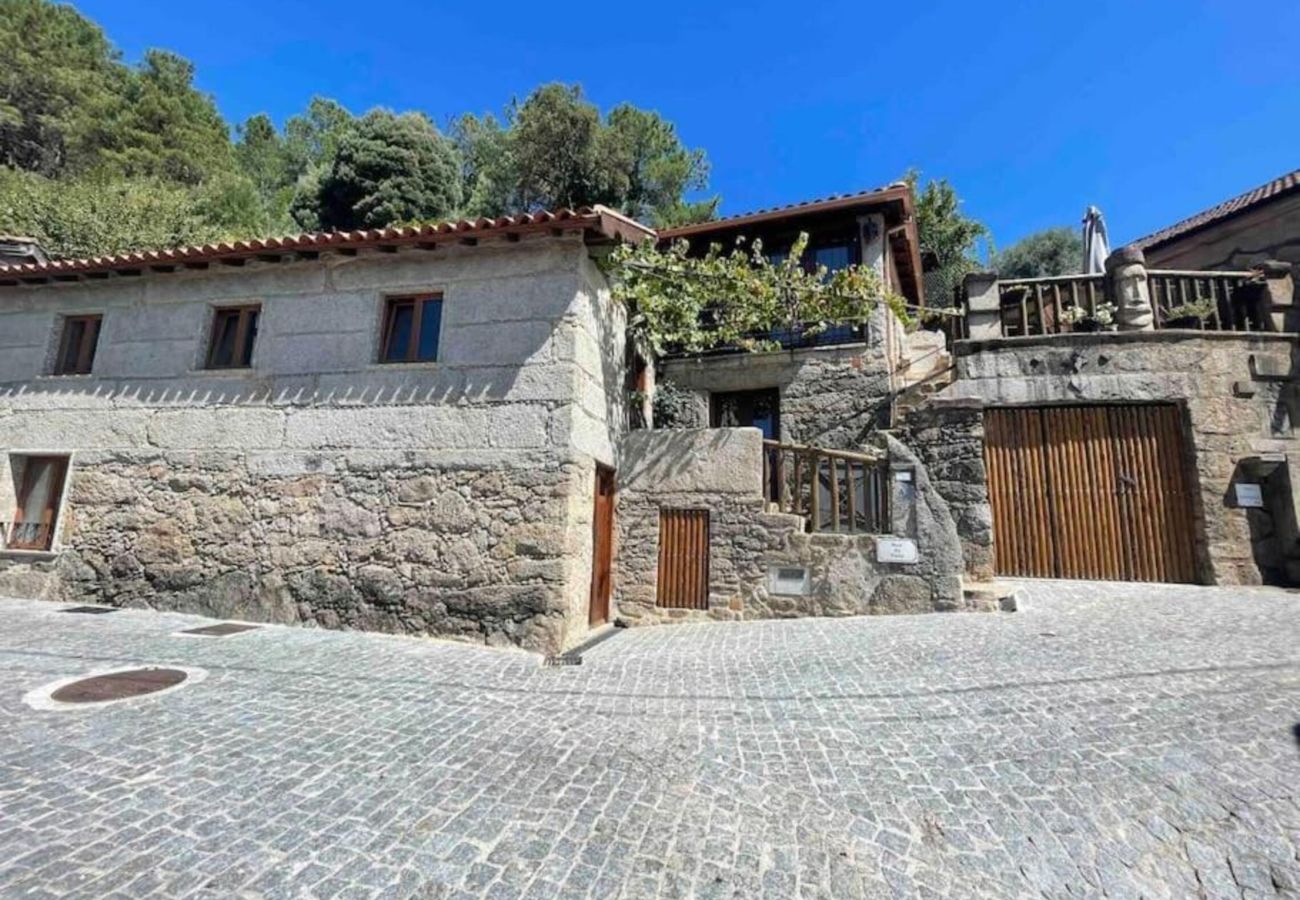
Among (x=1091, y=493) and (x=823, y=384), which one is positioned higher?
(x=823, y=384)

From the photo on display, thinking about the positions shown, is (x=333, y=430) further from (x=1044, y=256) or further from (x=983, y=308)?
(x=1044, y=256)

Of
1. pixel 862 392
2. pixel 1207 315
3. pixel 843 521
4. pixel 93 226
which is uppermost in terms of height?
pixel 93 226

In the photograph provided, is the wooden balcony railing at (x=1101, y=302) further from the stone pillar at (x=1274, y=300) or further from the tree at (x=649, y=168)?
the tree at (x=649, y=168)

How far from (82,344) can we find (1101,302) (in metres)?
15.9

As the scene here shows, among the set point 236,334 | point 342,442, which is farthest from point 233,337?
point 342,442

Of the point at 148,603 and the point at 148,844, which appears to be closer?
the point at 148,844

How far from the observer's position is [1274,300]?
8711 millimetres

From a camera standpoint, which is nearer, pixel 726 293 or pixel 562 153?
pixel 726 293

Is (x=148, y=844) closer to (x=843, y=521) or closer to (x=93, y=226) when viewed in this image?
(x=843, y=521)

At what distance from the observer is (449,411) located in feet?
21.6

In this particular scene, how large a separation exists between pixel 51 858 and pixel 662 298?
23.5ft

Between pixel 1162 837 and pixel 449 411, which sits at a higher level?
pixel 449 411

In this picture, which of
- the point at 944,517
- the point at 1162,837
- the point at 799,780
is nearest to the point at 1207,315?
the point at 944,517

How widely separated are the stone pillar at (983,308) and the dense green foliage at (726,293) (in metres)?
1.76
